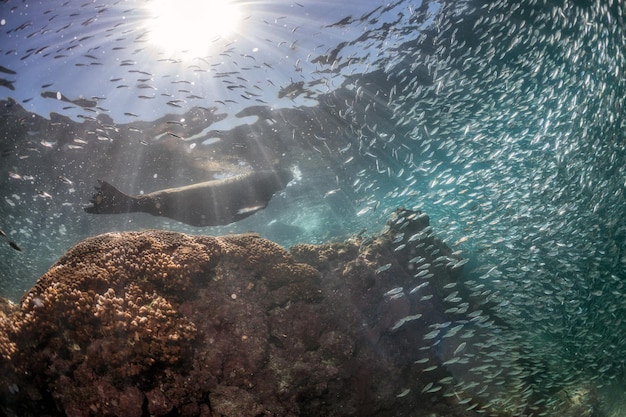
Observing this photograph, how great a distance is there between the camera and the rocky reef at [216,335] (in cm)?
437

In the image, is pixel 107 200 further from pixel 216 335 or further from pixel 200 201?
pixel 216 335

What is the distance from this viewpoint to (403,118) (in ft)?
45.6

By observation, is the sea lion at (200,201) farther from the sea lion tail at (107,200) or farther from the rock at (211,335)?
the rock at (211,335)

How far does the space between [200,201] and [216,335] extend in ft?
27.4

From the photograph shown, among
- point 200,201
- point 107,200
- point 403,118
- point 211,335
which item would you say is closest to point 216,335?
point 211,335

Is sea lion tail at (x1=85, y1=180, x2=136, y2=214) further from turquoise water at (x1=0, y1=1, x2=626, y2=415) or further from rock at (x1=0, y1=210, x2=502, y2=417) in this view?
rock at (x1=0, y1=210, x2=502, y2=417)

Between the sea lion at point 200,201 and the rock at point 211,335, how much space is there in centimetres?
433

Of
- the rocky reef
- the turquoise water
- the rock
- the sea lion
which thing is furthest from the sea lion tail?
the rock

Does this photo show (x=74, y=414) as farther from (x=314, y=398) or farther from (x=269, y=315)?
(x=314, y=398)

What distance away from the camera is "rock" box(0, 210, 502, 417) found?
437 centimetres

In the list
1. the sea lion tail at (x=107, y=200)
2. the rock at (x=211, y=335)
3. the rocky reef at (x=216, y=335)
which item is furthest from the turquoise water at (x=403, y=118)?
the rock at (x=211, y=335)

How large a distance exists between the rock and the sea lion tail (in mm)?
4174

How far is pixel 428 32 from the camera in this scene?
12.9 m

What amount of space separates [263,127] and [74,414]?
15.1 m
